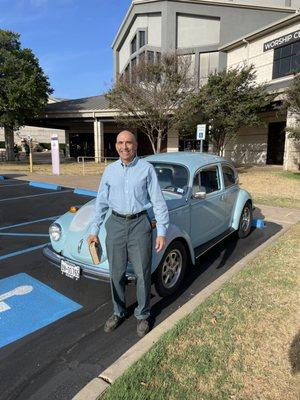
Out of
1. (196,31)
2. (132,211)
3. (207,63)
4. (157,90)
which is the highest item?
(196,31)

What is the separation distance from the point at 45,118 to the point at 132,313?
95.4 ft

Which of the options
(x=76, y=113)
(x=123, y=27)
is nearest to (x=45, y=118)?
(x=76, y=113)

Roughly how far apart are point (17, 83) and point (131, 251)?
24345 millimetres

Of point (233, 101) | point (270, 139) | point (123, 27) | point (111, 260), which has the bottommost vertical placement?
point (111, 260)

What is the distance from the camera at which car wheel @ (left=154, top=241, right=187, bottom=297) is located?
3848 millimetres

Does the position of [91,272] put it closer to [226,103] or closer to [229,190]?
[229,190]

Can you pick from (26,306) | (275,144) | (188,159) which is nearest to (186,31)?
(275,144)

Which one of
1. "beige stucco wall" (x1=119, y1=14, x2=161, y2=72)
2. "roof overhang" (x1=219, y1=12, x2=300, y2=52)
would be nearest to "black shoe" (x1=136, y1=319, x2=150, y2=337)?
"roof overhang" (x1=219, y1=12, x2=300, y2=52)

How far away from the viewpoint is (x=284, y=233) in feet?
21.9

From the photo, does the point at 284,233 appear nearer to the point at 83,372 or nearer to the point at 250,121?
the point at 83,372

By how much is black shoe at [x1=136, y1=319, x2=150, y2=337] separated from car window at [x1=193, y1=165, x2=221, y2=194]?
78.3 inches

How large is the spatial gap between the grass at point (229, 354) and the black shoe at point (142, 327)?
0.82 ft

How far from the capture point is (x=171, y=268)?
4.08m

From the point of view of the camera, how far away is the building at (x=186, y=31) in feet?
94.7
